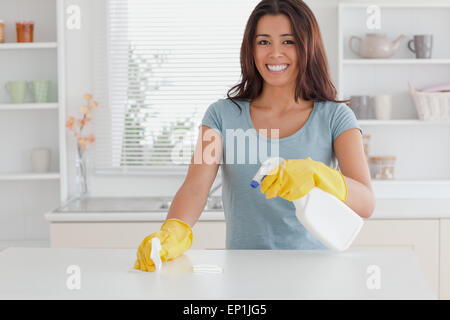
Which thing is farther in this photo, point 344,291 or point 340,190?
point 340,190

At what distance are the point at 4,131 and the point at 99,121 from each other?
517 millimetres

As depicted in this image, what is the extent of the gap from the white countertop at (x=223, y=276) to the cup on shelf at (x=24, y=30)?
1.67 metres

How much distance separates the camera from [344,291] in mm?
1131

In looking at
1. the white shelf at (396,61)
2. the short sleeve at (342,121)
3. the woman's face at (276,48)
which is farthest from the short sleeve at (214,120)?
the white shelf at (396,61)

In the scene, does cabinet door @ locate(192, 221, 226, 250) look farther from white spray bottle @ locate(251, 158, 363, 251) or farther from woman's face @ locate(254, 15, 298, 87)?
white spray bottle @ locate(251, 158, 363, 251)

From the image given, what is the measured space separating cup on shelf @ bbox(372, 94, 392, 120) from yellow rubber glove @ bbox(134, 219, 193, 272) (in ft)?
5.54

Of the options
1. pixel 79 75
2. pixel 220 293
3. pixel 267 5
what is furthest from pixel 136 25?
pixel 220 293

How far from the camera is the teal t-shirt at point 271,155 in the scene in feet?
5.30

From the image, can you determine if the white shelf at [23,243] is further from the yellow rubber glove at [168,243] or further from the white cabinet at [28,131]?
the yellow rubber glove at [168,243]

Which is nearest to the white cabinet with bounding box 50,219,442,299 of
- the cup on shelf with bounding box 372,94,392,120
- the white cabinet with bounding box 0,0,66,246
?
the white cabinet with bounding box 0,0,66,246

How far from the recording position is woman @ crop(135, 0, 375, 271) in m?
1.60

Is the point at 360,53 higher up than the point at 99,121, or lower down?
higher up
